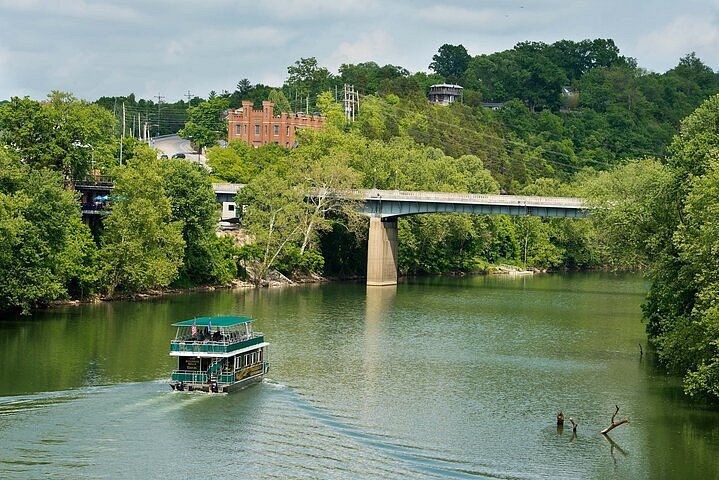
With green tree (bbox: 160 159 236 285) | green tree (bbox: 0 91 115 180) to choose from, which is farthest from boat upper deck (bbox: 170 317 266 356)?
green tree (bbox: 0 91 115 180)

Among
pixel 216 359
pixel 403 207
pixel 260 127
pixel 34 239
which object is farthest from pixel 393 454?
pixel 260 127

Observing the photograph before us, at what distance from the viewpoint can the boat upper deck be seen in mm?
56125

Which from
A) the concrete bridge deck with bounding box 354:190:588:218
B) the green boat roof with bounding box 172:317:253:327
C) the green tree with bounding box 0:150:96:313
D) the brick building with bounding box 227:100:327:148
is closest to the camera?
the green boat roof with bounding box 172:317:253:327

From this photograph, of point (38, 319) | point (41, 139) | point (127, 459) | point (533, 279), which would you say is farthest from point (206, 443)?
point (533, 279)

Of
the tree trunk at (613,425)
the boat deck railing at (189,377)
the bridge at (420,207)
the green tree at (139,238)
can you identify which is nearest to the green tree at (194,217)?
the green tree at (139,238)

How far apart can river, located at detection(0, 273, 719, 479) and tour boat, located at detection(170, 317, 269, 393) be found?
981 millimetres

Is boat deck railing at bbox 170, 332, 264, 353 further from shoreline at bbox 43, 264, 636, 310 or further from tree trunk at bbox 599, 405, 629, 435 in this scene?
shoreline at bbox 43, 264, 636, 310

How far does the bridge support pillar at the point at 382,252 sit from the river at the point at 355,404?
32237 mm

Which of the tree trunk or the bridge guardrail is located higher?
the bridge guardrail

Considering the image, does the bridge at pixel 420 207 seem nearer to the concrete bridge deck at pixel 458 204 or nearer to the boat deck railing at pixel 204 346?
the concrete bridge deck at pixel 458 204

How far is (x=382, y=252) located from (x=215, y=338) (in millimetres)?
62403

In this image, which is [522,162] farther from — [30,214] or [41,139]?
[30,214]

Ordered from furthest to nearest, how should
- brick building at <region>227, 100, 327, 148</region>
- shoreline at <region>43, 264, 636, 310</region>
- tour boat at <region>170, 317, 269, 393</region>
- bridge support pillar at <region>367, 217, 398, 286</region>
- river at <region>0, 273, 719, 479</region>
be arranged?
brick building at <region>227, 100, 327, 148</region> → bridge support pillar at <region>367, 217, 398, 286</region> → shoreline at <region>43, 264, 636, 310</region> → tour boat at <region>170, 317, 269, 393</region> → river at <region>0, 273, 719, 479</region>

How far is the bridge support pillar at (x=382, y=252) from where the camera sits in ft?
393
